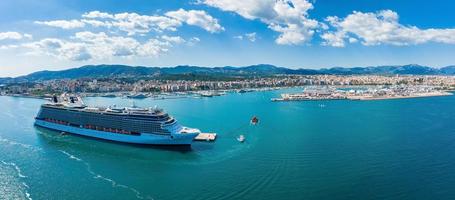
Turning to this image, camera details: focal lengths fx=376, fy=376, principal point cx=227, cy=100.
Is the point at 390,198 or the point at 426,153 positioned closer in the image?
the point at 390,198

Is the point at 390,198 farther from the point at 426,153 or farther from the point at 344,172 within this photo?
the point at 426,153

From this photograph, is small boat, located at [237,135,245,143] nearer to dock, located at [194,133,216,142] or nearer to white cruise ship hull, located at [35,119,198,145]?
dock, located at [194,133,216,142]

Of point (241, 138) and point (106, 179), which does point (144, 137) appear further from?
point (241, 138)

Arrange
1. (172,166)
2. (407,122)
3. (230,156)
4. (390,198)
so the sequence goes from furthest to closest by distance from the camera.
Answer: (407,122) → (230,156) → (172,166) → (390,198)

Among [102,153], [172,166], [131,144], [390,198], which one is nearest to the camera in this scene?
[390,198]

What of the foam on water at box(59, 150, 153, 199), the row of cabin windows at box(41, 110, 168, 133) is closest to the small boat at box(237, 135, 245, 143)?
the row of cabin windows at box(41, 110, 168, 133)

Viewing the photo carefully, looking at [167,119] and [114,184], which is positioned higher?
[167,119]

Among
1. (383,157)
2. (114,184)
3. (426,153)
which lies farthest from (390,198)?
(114,184)

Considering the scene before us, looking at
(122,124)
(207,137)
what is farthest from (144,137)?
(207,137)
